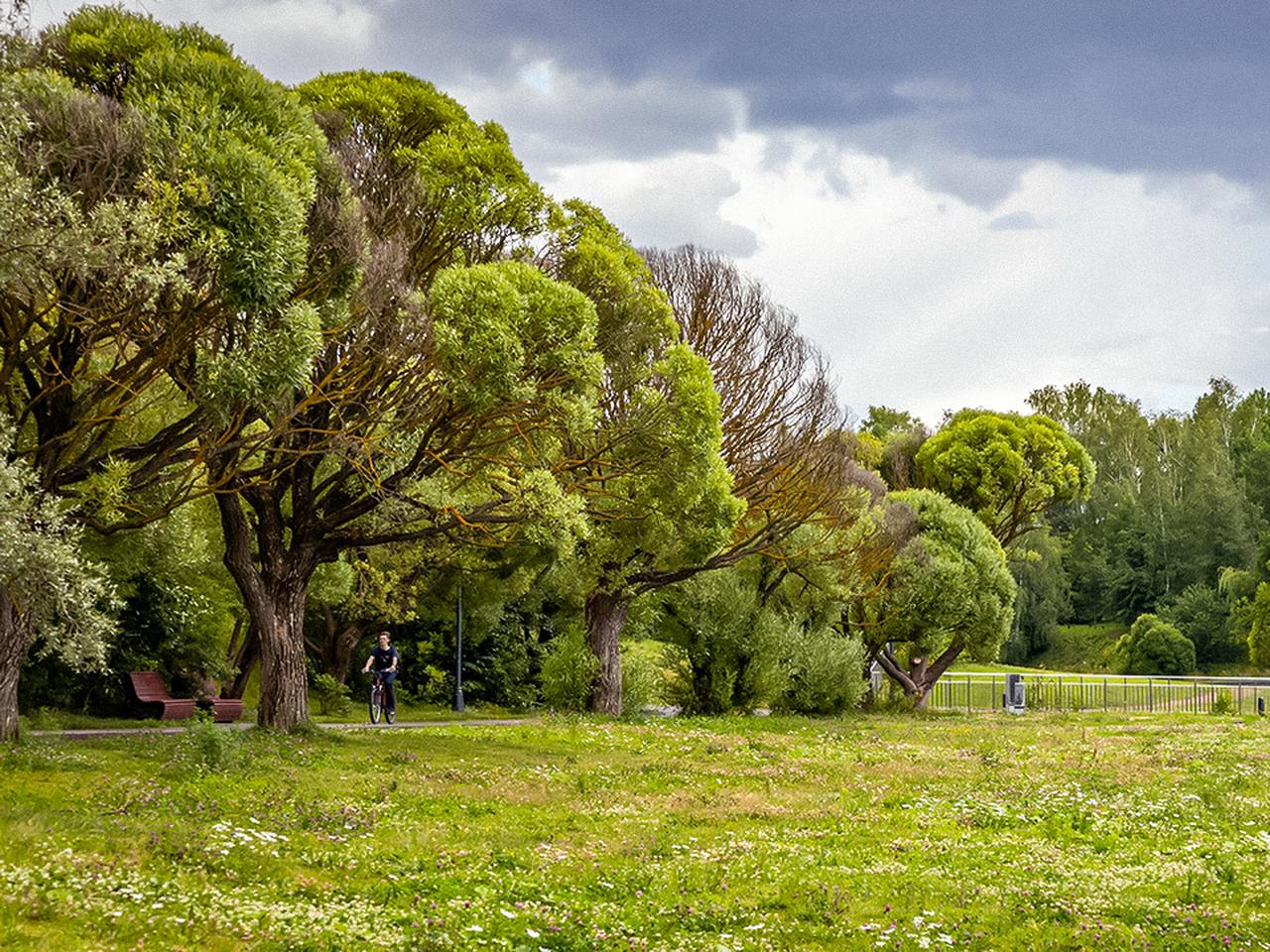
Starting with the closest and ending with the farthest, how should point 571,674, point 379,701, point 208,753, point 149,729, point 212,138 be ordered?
point 212,138
point 208,753
point 149,729
point 379,701
point 571,674

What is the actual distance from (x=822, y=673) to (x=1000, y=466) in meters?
17.0

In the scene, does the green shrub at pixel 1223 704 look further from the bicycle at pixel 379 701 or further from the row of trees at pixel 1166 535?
the bicycle at pixel 379 701

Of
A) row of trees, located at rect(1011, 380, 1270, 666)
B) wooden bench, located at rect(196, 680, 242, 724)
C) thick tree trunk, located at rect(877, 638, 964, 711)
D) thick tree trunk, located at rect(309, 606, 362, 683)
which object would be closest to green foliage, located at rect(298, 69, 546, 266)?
wooden bench, located at rect(196, 680, 242, 724)

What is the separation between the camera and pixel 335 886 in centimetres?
1033

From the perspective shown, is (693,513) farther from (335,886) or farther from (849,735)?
(335,886)

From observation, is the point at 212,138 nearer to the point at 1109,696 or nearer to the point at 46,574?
the point at 46,574

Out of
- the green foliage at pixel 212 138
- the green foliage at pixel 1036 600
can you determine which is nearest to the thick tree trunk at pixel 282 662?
the green foliage at pixel 212 138

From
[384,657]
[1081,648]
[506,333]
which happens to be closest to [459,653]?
[384,657]

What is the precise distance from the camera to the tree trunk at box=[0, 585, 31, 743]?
16797 millimetres

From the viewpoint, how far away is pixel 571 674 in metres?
30.8

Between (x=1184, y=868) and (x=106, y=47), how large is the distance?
1545 centimetres

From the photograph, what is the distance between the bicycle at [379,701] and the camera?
28625 mm

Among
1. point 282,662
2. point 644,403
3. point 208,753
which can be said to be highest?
point 644,403

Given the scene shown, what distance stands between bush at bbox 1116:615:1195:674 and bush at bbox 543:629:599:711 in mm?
42213
